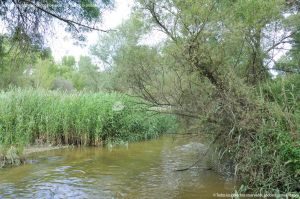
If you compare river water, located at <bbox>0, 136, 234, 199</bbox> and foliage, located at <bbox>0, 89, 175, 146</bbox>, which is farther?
foliage, located at <bbox>0, 89, 175, 146</bbox>

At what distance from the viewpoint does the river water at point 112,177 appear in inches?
216

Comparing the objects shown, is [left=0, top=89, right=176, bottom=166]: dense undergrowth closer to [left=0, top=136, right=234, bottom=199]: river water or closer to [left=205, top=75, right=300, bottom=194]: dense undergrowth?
[left=0, top=136, right=234, bottom=199]: river water

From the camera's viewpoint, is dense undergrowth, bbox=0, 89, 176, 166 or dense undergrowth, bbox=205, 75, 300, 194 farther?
dense undergrowth, bbox=0, 89, 176, 166

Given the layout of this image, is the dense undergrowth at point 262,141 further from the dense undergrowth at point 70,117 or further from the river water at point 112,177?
the dense undergrowth at point 70,117

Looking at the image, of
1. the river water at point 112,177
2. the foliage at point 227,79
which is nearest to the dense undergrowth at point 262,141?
the foliage at point 227,79

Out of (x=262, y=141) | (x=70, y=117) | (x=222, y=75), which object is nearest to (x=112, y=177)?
(x=222, y=75)

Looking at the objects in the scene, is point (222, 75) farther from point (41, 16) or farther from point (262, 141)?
point (41, 16)

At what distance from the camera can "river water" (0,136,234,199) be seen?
18.0 ft

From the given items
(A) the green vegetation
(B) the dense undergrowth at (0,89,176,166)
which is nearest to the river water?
(A) the green vegetation

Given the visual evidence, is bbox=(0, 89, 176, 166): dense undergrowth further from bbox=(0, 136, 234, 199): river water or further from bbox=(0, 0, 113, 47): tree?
bbox=(0, 0, 113, 47): tree

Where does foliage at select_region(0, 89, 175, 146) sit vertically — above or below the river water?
above

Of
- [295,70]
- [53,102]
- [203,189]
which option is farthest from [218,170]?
[53,102]

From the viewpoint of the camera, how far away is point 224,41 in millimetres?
6242

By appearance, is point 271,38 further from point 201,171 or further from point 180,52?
point 201,171
